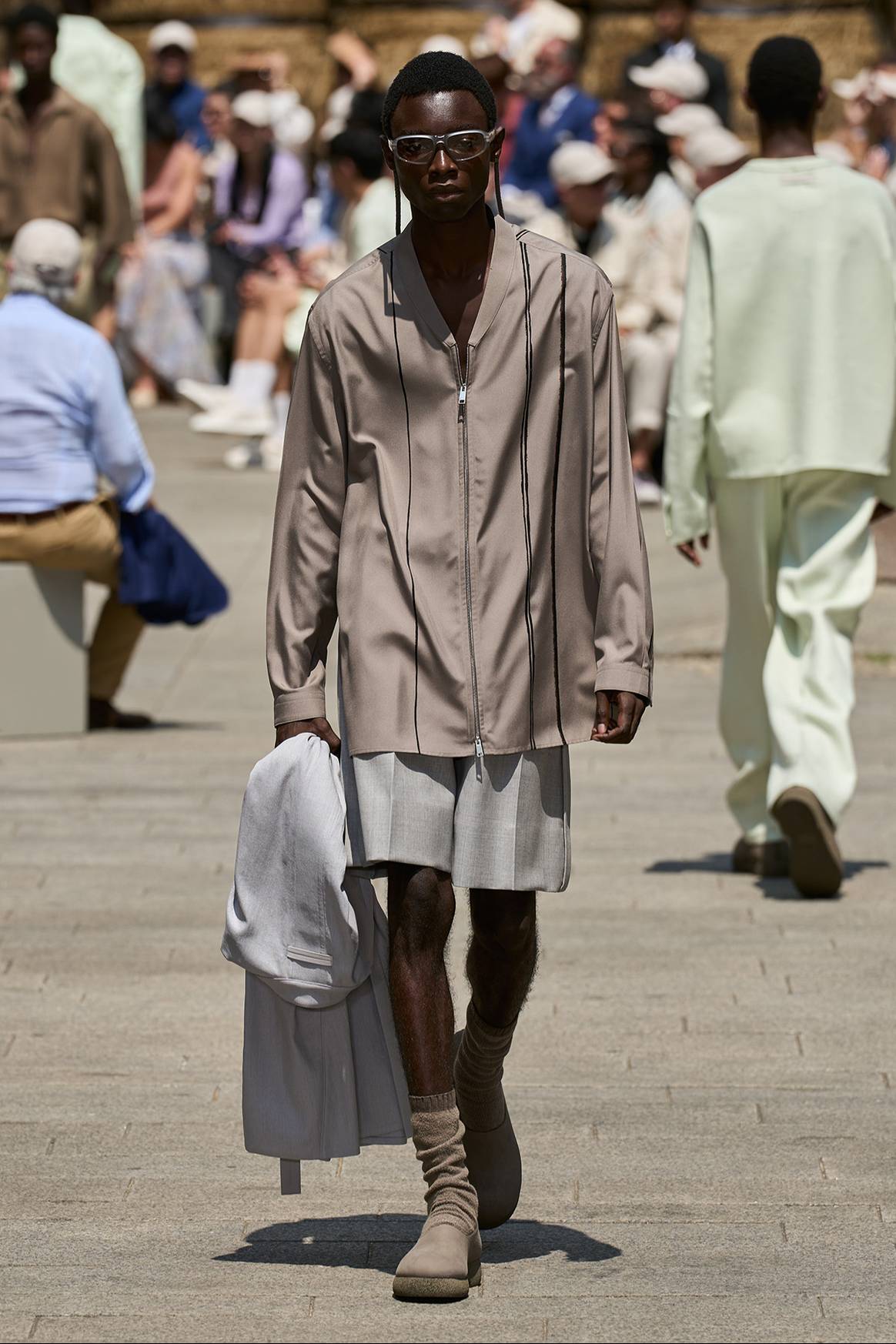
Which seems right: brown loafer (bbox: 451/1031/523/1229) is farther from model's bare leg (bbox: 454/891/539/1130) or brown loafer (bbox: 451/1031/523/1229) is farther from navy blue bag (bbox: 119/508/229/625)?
navy blue bag (bbox: 119/508/229/625)

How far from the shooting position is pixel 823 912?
6.98 meters

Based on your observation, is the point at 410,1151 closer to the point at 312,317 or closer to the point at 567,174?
the point at 312,317

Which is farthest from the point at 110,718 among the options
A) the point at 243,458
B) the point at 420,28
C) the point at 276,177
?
the point at 420,28

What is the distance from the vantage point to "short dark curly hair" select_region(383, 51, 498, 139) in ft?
13.9

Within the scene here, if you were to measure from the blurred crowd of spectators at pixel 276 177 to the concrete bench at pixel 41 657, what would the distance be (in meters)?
3.88

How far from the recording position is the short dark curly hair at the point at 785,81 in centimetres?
716

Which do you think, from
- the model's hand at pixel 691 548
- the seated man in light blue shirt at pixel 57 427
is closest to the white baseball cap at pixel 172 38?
the seated man in light blue shirt at pixel 57 427

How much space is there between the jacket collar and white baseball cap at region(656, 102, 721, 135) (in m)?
10.3

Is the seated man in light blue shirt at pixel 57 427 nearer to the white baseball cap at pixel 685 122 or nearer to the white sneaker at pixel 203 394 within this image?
the white baseball cap at pixel 685 122

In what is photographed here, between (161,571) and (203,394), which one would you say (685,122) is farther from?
(161,571)

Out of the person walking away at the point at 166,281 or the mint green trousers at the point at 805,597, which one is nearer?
the mint green trousers at the point at 805,597

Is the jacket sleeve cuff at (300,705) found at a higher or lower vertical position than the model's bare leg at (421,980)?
higher

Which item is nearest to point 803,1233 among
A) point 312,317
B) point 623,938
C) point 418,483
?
point 418,483

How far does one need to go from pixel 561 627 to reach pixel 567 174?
10253mm
